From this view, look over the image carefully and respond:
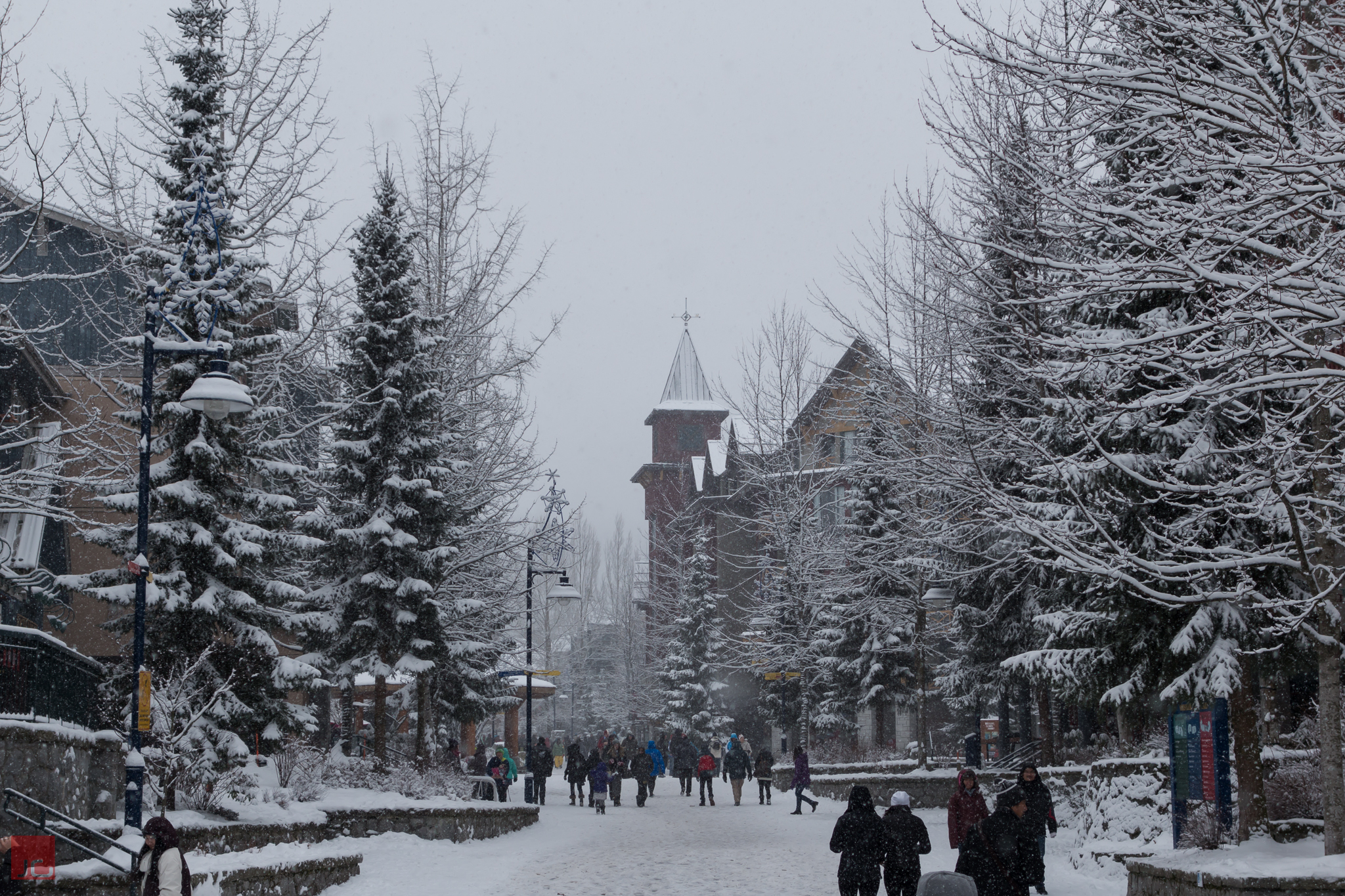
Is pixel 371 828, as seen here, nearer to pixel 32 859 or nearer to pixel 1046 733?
pixel 32 859

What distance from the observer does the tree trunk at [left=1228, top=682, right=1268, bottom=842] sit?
514 inches

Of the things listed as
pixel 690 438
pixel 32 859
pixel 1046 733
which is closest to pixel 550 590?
pixel 1046 733

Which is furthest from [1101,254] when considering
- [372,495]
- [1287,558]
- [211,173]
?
[372,495]

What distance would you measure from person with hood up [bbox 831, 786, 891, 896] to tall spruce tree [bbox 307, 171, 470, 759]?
13153 mm

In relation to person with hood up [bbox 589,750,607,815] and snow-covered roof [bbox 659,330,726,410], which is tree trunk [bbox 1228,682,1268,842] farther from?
snow-covered roof [bbox 659,330,726,410]

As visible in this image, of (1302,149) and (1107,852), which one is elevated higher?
(1302,149)

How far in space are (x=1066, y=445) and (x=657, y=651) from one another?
46.1 metres

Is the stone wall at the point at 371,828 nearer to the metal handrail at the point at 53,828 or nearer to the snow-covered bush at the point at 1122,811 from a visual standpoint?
the metal handrail at the point at 53,828

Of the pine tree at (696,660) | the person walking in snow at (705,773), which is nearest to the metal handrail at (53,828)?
the person walking in snow at (705,773)

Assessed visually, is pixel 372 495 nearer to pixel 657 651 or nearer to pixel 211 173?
pixel 211 173

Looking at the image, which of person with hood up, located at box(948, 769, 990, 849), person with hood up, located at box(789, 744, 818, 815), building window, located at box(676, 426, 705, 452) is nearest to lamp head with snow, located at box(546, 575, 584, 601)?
person with hood up, located at box(789, 744, 818, 815)

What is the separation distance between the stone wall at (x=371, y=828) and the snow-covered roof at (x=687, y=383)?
57328 mm

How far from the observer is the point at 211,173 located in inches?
712

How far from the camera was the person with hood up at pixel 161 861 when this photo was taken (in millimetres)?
9977
